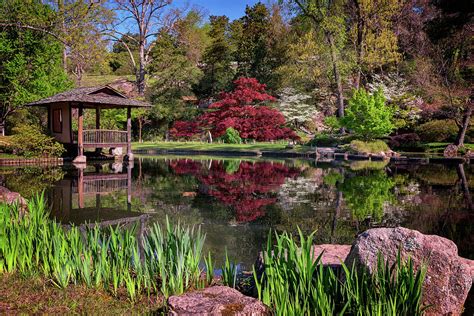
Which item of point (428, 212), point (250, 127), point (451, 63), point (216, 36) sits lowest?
point (428, 212)

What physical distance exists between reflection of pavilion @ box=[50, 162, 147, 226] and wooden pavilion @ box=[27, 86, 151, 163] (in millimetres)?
5675

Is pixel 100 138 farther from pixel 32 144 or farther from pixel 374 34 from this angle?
pixel 374 34

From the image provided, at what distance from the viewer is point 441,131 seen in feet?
90.2

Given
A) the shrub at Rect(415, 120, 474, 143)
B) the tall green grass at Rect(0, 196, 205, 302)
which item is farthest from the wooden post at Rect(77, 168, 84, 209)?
the shrub at Rect(415, 120, 474, 143)

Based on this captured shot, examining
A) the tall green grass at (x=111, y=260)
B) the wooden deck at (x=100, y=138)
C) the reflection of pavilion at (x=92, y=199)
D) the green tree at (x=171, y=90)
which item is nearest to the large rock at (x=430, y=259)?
the tall green grass at (x=111, y=260)

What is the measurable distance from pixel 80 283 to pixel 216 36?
40.4 metres

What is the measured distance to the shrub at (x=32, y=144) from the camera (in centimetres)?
2033

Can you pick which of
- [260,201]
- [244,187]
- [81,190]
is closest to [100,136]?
[81,190]

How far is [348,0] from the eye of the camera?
3466cm

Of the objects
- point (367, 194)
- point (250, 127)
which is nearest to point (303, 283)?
point (367, 194)

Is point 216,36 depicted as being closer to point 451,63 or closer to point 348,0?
point 348,0

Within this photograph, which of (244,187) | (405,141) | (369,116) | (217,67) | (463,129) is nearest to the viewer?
(244,187)

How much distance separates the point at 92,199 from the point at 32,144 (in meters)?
12.1

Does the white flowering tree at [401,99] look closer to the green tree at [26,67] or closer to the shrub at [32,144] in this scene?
the shrub at [32,144]
